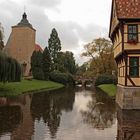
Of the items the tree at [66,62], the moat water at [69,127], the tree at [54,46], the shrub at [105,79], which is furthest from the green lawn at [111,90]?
the tree at [54,46]

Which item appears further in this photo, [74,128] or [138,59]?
[138,59]

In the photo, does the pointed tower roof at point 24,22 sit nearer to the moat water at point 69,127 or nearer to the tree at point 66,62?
the tree at point 66,62

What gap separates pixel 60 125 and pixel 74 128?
1.28 metres

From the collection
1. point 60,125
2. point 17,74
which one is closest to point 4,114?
point 60,125

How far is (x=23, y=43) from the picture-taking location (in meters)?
94.4

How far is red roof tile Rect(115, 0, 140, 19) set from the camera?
26.8 m

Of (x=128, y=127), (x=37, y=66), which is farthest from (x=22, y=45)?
(x=128, y=127)

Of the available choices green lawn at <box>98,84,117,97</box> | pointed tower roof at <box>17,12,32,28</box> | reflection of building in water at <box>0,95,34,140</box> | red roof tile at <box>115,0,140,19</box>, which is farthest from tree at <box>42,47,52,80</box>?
reflection of building in water at <box>0,95,34,140</box>

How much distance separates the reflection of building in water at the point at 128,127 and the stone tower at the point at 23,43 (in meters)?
72.1

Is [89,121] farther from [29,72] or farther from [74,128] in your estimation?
[29,72]

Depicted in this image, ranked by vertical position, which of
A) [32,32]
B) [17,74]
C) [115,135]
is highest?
[32,32]

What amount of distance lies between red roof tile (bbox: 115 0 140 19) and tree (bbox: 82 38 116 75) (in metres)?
47.6

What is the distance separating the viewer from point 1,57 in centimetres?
4069

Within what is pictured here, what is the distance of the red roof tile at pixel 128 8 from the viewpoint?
88.1 feet
